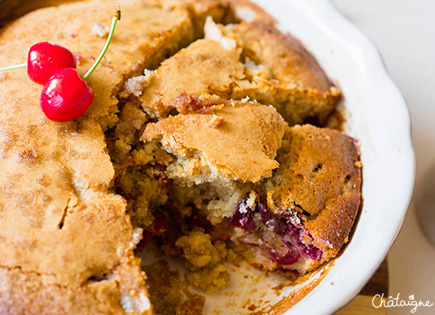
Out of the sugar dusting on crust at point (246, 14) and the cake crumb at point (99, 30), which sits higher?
the sugar dusting on crust at point (246, 14)

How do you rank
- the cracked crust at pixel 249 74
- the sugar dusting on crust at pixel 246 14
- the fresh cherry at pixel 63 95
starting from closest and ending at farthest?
1. the fresh cherry at pixel 63 95
2. the cracked crust at pixel 249 74
3. the sugar dusting on crust at pixel 246 14

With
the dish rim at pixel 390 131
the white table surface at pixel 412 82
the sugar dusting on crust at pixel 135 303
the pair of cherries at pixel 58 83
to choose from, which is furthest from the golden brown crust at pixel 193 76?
the white table surface at pixel 412 82

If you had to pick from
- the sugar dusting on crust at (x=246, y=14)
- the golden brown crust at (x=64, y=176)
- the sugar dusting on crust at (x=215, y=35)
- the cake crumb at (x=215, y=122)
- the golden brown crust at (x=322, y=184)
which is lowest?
Answer: the golden brown crust at (x=64, y=176)

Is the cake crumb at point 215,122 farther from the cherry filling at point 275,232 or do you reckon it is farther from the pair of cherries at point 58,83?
the pair of cherries at point 58,83

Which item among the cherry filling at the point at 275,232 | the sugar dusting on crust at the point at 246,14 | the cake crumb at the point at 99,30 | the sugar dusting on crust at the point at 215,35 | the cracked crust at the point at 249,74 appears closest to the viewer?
the cherry filling at the point at 275,232

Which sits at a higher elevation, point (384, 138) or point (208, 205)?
point (384, 138)

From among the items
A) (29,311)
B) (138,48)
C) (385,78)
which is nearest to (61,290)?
(29,311)

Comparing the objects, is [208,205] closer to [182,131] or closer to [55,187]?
[182,131]
